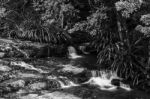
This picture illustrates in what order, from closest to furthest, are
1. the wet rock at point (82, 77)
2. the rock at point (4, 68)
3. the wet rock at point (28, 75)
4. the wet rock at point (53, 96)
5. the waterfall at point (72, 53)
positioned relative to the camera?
1. the wet rock at point (53, 96)
2. the wet rock at point (28, 75)
3. the rock at point (4, 68)
4. the wet rock at point (82, 77)
5. the waterfall at point (72, 53)

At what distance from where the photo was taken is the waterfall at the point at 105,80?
9691 mm

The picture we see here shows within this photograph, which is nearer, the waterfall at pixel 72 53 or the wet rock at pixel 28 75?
the wet rock at pixel 28 75

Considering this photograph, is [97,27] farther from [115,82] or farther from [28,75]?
[28,75]

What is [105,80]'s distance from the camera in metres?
10.2

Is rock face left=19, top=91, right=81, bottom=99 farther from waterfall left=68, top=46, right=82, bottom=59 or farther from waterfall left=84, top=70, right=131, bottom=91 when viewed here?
waterfall left=68, top=46, right=82, bottom=59

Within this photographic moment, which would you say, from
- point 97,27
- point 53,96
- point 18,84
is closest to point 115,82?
point 97,27

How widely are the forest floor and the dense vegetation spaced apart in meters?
1.20

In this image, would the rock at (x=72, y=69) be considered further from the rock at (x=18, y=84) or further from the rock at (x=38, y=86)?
the rock at (x=18, y=84)

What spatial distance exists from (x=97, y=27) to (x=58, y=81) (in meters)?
3.06

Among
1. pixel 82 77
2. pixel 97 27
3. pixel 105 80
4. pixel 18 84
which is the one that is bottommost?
pixel 105 80

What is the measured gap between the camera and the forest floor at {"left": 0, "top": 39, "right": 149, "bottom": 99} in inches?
328

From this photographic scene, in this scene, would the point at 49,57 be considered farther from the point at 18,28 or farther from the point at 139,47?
the point at 139,47

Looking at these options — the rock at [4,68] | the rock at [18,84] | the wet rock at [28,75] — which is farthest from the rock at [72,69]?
the rock at [18,84]

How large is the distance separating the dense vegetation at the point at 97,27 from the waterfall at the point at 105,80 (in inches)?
11.6
